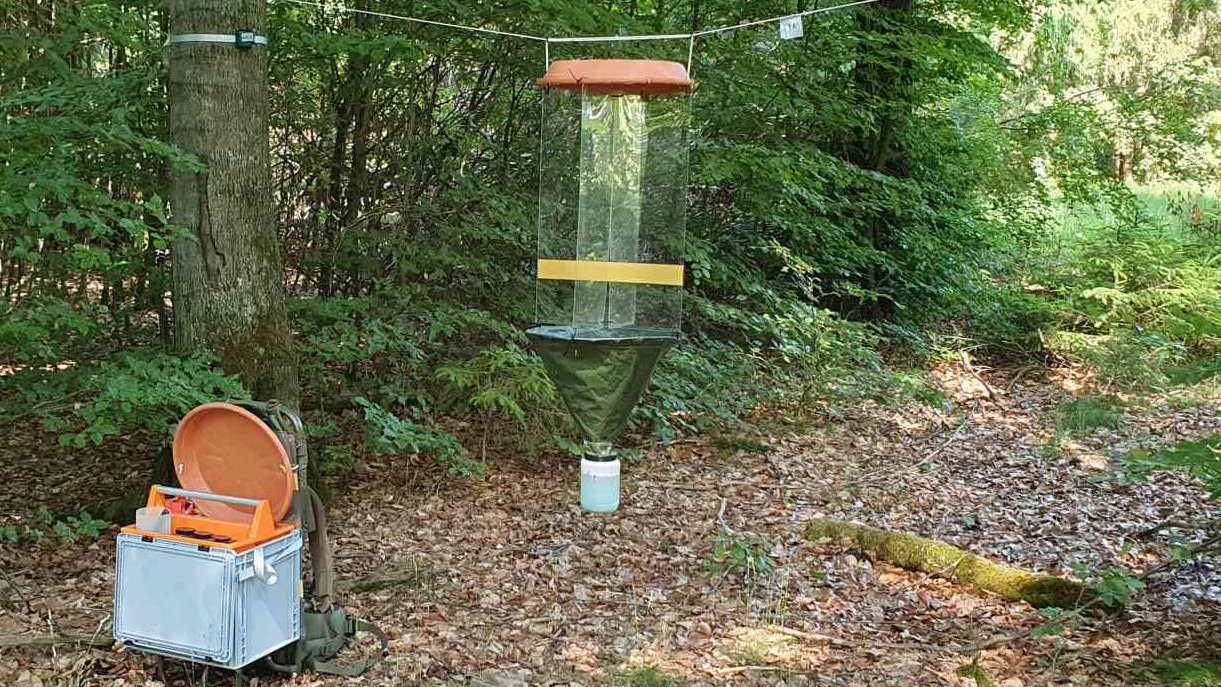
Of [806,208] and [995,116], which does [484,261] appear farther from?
[995,116]

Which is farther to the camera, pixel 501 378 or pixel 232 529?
pixel 501 378

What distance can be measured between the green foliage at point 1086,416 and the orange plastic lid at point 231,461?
6.23 m

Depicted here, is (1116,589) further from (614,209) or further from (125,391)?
(125,391)

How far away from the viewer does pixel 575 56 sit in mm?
6363

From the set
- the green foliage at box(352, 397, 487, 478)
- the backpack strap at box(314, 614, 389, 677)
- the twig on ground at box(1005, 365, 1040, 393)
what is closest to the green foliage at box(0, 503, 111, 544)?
the backpack strap at box(314, 614, 389, 677)

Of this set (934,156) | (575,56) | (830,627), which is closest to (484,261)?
(575,56)

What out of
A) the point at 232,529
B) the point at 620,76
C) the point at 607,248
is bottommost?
the point at 232,529

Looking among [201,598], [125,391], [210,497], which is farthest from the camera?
[125,391]

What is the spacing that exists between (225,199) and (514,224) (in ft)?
7.34

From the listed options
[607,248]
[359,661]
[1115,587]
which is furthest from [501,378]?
[1115,587]

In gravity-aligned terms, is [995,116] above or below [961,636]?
above

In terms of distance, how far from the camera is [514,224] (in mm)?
6367

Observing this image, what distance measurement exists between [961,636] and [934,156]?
25.1 ft

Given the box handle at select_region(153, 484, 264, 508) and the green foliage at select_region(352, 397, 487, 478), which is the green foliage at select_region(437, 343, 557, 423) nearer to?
the green foliage at select_region(352, 397, 487, 478)
